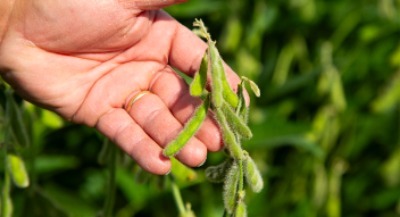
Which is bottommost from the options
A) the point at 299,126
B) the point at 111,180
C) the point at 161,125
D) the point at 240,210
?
the point at 299,126

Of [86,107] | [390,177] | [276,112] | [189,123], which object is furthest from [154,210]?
[189,123]

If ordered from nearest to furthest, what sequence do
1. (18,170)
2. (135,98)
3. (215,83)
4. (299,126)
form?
1. (215,83)
2. (135,98)
3. (18,170)
4. (299,126)

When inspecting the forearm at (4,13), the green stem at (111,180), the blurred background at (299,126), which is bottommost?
the blurred background at (299,126)

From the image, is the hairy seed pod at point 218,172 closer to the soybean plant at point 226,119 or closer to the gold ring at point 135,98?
the soybean plant at point 226,119

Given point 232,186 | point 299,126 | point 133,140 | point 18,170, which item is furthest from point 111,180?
point 299,126

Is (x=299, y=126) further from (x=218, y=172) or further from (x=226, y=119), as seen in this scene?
(x=226, y=119)

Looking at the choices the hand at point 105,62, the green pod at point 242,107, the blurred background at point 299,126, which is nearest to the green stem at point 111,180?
the hand at point 105,62
